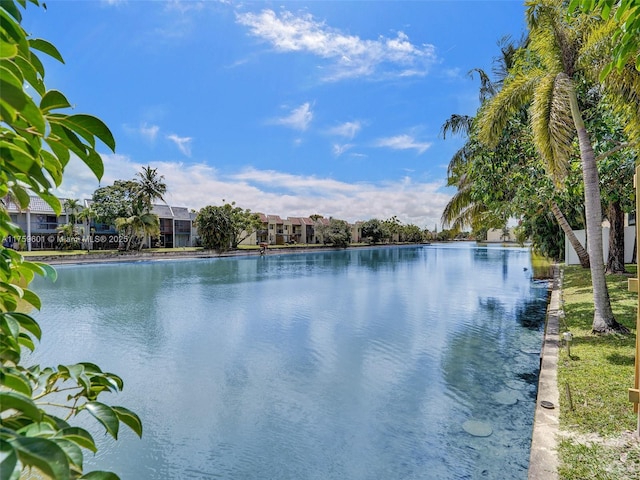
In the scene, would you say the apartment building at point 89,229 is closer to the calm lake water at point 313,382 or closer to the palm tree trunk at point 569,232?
the calm lake water at point 313,382

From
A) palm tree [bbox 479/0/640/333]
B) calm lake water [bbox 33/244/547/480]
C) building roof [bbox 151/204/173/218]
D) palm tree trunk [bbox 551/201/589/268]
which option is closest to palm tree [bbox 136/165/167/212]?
building roof [bbox 151/204/173/218]

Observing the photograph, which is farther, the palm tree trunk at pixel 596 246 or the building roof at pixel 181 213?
the building roof at pixel 181 213

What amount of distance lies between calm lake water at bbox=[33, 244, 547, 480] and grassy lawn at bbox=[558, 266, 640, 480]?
708 mm

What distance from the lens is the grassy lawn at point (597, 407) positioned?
2.93 meters

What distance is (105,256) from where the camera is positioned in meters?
32.0

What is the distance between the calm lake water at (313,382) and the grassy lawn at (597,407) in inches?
27.9

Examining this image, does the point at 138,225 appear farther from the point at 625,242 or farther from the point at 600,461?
the point at 600,461

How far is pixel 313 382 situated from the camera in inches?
247

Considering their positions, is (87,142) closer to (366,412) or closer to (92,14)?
(92,14)

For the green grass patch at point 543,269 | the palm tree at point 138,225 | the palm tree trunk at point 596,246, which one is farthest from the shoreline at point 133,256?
the palm tree trunk at point 596,246

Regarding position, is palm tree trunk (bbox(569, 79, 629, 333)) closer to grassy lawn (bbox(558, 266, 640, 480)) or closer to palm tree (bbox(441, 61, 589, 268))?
grassy lawn (bbox(558, 266, 640, 480))

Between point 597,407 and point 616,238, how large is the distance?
1233 cm

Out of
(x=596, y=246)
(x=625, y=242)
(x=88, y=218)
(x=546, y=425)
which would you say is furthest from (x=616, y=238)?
(x=88, y=218)

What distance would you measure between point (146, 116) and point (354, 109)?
13.7m
